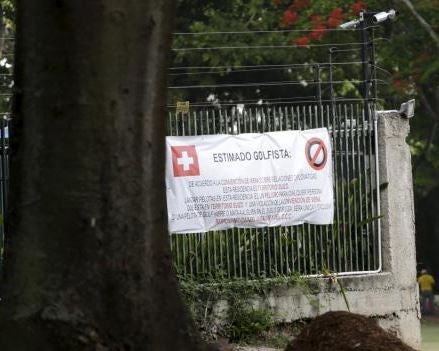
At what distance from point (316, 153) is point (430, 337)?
991 cm

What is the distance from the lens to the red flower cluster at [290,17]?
27.8m

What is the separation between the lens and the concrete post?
14.9m

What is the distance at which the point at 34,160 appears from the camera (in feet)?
21.7

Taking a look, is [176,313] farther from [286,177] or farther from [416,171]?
[416,171]

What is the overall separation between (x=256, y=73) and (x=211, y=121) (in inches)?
685

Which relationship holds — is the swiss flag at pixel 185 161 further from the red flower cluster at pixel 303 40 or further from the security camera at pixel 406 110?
the red flower cluster at pixel 303 40

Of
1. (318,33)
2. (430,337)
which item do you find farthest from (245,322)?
(318,33)

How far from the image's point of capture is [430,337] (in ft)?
77.0

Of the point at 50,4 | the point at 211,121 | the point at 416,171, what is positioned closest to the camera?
the point at 50,4

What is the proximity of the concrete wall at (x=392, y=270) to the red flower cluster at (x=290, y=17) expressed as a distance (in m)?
12.8

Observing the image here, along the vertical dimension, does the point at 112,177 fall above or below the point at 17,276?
above

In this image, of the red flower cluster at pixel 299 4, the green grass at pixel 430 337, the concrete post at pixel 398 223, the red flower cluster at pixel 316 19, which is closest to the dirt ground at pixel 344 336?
the concrete post at pixel 398 223

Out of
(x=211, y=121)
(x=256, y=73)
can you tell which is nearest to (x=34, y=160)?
(x=211, y=121)

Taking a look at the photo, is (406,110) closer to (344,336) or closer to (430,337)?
(344,336)
